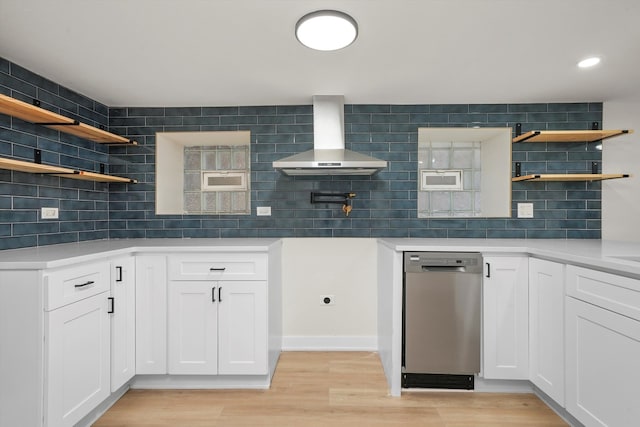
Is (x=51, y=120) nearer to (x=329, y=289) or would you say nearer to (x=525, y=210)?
(x=329, y=289)

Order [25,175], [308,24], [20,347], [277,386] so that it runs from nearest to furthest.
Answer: [20,347] < [308,24] < [25,175] < [277,386]

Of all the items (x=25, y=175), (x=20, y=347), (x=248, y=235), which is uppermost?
(x=25, y=175)

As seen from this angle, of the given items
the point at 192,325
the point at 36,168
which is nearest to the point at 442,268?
the point at 192,325

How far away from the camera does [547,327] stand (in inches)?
72.6

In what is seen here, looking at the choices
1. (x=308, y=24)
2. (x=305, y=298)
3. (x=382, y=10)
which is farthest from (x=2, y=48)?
(x=305, y=298)

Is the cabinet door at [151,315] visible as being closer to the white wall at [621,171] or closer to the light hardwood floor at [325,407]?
the light hardwood floor at [325,407]

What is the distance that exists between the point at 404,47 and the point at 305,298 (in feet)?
6.67

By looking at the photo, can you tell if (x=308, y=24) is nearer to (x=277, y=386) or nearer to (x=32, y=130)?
(x=32, y=130)

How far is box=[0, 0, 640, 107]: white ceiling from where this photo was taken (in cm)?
144

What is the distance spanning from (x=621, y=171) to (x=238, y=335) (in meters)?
3.30

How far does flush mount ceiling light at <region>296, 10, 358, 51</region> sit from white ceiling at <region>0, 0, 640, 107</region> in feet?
0.13

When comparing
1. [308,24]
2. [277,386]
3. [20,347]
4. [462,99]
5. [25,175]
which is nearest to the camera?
[20,347]

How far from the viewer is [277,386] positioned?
2125 millimetres

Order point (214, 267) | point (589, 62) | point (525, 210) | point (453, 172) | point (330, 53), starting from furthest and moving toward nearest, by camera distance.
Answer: point (453, 172), point (525, 210), point (214, 267), point (589, 62), point (330, 53)
